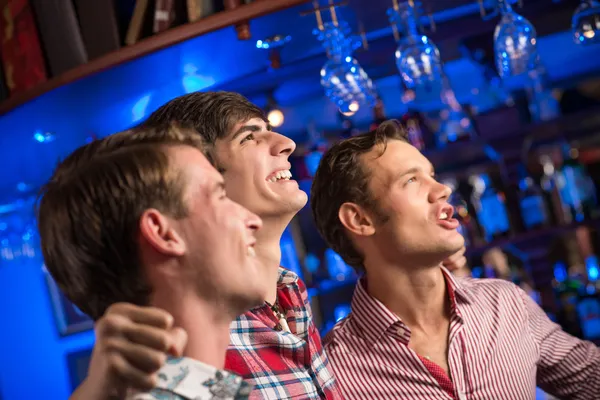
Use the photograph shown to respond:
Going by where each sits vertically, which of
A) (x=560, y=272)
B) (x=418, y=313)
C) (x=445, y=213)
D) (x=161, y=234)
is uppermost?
(x=161, y=234)

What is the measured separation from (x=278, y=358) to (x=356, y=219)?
2.35 ft

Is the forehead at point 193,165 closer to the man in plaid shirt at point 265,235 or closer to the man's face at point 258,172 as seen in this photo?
the man in plaid shirt at point 265,235

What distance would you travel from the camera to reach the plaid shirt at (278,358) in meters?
1.63

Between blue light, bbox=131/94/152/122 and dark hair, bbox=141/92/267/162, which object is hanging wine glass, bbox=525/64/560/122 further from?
dark hair, bbox=141/92/267/162

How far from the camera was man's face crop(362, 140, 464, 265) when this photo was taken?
2.15 metres

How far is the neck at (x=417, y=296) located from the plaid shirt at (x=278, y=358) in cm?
39

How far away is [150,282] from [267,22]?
125 cm

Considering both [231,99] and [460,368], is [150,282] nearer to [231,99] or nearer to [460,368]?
[231,99]

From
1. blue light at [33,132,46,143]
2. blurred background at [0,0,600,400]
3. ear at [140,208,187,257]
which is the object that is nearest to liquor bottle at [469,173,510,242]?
blurred background at [0,0,600,400]

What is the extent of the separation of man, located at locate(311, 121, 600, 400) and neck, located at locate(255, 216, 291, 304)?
0.42m

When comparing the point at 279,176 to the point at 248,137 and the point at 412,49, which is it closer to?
the point at 248,137

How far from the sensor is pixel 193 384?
109 centimetres

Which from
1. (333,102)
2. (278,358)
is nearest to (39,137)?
(333,102)

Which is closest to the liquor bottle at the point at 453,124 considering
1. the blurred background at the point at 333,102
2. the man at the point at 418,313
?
the blurred background at the point at 333,102
